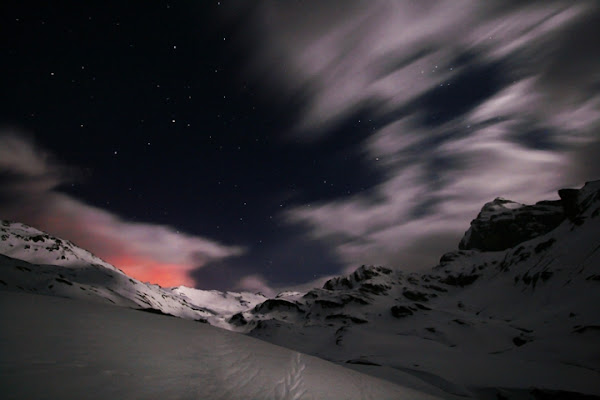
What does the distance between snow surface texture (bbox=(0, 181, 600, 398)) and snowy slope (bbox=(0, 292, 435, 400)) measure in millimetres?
11378

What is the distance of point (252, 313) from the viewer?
194000 mm

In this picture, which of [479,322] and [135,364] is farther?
[479,322]

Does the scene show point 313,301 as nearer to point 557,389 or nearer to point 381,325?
point 381,325

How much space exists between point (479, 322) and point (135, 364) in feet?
424

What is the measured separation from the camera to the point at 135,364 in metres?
4.58

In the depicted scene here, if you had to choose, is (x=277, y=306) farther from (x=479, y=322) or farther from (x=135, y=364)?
(x=135, y=364)

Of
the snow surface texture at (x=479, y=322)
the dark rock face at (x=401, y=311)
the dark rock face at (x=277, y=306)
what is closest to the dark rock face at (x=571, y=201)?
the snow surface texture at (x=479, y=322)

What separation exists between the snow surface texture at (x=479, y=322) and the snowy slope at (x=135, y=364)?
1138 centimetres

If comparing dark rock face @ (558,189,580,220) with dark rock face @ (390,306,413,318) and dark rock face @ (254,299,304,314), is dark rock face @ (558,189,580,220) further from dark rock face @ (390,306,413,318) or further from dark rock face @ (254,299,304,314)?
dark rock face @ (254,299,304,314)

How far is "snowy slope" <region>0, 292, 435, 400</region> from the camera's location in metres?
3.50

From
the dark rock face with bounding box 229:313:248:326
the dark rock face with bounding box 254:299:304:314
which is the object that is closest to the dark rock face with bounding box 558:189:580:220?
the dark rock face with bounding box 254:299:304:314

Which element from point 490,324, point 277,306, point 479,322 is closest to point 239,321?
point 277,306

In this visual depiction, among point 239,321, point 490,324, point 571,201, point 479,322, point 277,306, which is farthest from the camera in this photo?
point 277,306

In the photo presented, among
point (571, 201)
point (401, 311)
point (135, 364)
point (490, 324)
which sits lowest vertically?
point (401, 311)
